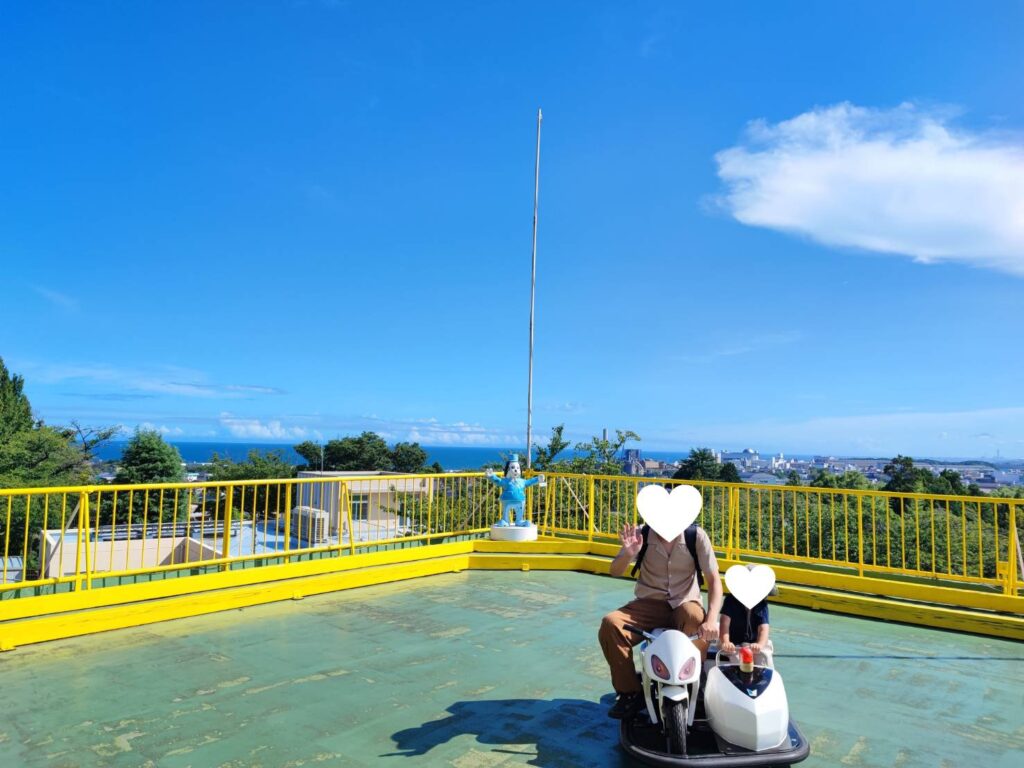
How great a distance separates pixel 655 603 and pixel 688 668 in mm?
696

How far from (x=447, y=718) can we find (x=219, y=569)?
4.45 m

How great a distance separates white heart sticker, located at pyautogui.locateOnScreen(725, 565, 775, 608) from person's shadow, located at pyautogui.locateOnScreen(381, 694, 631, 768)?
1.13 meters

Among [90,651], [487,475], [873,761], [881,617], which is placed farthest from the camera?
[487,475]

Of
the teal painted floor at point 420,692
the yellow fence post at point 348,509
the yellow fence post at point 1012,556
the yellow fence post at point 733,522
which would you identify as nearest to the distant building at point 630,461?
the yellow fence post at point 733,522

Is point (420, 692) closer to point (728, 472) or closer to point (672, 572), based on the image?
point (672, 572)

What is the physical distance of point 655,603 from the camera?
4.16 meters

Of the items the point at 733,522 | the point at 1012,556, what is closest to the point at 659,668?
the point at 1012,556

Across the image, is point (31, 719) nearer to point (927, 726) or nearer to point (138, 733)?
point (138, 733)

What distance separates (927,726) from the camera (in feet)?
14.5

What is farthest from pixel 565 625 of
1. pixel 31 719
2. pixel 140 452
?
pixel 140 452

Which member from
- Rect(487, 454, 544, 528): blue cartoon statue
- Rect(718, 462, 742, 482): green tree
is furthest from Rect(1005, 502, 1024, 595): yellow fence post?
Rect(718, 462, 742, 482): green tree

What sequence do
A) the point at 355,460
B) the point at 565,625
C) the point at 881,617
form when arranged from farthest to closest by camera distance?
the point at 355,460 < the point at 881,617 < the point at 565,625

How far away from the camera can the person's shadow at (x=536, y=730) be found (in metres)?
3.87

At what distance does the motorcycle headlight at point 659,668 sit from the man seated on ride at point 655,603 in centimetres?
38
